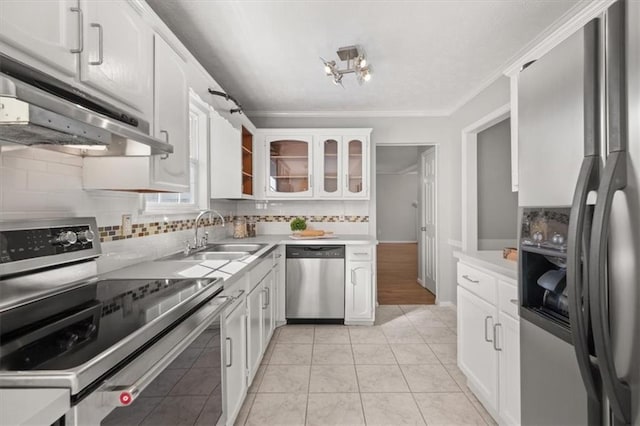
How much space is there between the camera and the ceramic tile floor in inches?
74.0

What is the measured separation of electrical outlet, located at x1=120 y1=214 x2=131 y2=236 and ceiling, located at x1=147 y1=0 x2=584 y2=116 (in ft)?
4.21

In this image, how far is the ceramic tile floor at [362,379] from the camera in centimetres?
188

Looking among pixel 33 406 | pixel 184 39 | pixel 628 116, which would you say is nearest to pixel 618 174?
pixel 628 116

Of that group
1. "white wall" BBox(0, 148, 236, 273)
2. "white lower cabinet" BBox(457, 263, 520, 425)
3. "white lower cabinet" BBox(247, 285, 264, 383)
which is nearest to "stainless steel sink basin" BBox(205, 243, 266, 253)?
"white lower cabinet" BBox(247, 285, 264, 383)

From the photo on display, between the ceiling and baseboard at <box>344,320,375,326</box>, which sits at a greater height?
the ceiling

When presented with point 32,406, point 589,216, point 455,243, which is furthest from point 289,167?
point 32,406

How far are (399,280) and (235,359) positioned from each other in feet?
13.5

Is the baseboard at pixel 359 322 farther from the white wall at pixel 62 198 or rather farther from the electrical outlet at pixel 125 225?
the electrical outlet at pixel 125 225

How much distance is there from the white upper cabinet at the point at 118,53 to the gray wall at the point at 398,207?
8780 mm

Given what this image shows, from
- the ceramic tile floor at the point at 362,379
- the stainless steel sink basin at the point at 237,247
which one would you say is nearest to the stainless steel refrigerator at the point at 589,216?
the ceramic tile floor at the point at 362,379

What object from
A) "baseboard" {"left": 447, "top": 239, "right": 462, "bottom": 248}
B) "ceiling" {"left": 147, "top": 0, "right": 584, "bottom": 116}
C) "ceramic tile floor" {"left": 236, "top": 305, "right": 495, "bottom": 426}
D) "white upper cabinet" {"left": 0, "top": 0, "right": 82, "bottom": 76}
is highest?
"ceiling" {"left": 147, "top": 0, "right": 584, "bottom": 116}

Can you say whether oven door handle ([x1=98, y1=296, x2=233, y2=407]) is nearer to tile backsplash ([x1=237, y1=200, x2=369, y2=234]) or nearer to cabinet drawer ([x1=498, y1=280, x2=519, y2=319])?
cabinet drawer ([x1=498, y1=280, x2=519, y2=319])

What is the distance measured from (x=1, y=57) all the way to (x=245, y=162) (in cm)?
268

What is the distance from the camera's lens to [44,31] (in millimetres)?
917
